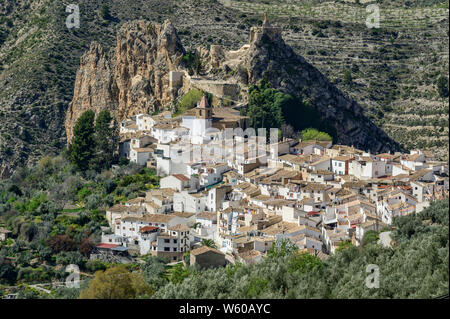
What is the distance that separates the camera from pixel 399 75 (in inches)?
2318

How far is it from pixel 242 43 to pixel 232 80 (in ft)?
58.4

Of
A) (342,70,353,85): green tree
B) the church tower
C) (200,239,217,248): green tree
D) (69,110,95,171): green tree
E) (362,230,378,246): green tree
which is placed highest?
(362,230,378,246): green tree

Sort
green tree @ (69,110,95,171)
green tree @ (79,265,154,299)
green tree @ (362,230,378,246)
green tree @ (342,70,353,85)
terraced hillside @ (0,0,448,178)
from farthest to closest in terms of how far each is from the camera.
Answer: green tree @ (342,70,353,85)
terraced hillside @ (0,0,448,178)
green tree @ (69,110,95,171)
green tree @ (362,230,378,246)
green tree @ (79,265,154,299)

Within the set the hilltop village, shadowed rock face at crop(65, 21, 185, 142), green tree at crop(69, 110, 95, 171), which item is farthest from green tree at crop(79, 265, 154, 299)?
shadowed rock face at crop(65, 21, 185, 142)

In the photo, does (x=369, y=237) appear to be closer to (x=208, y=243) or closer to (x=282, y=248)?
(x=282, y=248)

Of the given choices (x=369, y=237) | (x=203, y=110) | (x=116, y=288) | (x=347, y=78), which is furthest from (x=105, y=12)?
(x=116, y=288)

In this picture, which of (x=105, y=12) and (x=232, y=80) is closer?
(x=232, y=80)

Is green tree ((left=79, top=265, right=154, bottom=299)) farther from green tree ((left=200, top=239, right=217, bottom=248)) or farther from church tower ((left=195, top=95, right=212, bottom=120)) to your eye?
church tower ((left=195, top=95, right=212, bottom=120))

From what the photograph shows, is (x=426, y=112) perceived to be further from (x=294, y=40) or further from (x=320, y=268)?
(x=320, y=268)

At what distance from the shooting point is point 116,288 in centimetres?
1878

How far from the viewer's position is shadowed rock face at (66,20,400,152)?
42500 mm

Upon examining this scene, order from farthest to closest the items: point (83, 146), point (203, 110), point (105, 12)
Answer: point (105, 12) < point (83, 146) < point (203, 110)

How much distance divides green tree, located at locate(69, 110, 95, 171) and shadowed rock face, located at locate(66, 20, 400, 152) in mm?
4156

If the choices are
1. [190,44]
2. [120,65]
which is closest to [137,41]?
[120,65]
